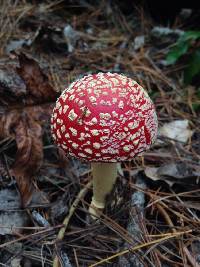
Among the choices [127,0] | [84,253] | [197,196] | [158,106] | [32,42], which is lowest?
[84,253]

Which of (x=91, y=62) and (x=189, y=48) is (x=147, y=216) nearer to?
(x=91, y=62)

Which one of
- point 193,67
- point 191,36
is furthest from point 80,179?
point 191,36

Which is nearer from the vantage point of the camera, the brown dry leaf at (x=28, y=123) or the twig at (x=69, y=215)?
the twig at (x=69, y=215)

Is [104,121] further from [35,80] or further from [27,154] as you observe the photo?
[35,80]

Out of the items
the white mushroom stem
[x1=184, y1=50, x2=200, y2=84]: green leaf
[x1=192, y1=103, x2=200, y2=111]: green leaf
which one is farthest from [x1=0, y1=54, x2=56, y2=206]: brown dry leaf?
[x1=184, y1=50, x2=200, y2=84]: green leaf

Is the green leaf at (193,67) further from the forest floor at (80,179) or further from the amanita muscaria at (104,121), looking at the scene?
the amanita muscaria at (104,121)

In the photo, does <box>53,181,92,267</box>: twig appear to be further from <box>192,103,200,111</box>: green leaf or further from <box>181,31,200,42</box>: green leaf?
<box>181,31,200,42</box>: green leaf

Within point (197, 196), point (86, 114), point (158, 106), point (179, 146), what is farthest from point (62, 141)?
point (158, 106)

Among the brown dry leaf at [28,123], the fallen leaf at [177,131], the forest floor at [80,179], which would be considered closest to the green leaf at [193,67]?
the forest floor at [80,179]
